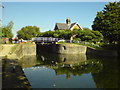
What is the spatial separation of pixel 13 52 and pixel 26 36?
65394mm

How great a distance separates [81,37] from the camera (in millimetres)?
50250

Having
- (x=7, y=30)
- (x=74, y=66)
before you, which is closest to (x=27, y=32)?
(x=7, y=30)

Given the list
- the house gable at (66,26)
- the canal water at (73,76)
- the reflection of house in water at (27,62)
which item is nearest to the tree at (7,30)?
the house gable at (66,26)

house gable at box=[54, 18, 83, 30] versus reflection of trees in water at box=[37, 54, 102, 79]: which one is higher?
house gable at box=[54, 18, 83, 30]

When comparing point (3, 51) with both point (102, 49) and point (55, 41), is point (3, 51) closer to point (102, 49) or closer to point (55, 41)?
point (55, 41)

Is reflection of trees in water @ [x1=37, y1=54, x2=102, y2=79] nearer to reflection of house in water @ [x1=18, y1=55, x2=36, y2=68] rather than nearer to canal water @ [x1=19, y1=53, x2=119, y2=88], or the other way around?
canal water @ [x1=19, y1=53, x2=119, y2=88]

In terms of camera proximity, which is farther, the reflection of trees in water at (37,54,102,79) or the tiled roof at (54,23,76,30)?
the tiled roof at (54,23,76,30)

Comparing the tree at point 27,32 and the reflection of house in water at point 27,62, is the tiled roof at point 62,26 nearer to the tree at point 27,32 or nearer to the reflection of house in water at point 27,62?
the tree at point 27,32

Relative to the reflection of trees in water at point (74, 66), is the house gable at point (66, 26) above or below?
above

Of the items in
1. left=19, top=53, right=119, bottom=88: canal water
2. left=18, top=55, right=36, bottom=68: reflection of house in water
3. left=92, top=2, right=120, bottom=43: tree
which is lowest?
left=19, top=53, right=119, bottom=88: canal water

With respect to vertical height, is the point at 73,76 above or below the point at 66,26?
below

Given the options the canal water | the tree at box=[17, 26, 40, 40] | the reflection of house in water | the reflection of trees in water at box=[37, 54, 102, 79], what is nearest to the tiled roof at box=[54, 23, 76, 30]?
the tree at box=[17, 26, 40, 40]

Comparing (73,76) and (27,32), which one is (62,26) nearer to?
(27,32)

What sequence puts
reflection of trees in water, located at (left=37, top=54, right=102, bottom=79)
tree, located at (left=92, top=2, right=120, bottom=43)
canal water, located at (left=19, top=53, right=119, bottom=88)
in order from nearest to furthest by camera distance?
1. canal water, located at (left=19, top=53, right=119, bottom=88)
2. reflection of trees in water, located at (left=37, top=54, right=102, bottom=79)
3. tree, located at (left=92, top=2, right=120, bottom=43)
